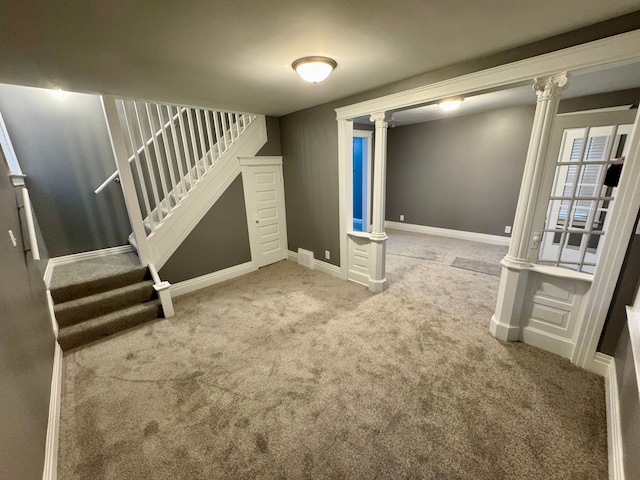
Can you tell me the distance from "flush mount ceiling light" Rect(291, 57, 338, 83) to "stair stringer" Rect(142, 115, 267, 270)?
6.34 feet

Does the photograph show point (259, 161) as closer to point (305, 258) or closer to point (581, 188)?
point (305, 258)

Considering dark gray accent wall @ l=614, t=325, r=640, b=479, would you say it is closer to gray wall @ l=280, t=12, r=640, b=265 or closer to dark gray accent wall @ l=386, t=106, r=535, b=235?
gray wall @ l=280, t=12, r=640, b=265

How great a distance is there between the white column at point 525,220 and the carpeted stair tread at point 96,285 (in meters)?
3.81

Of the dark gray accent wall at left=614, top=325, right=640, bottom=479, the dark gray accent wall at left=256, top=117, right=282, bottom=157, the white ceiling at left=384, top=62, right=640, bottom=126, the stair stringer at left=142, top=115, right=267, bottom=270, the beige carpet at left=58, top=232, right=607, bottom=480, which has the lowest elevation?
the beige carpet at left=58, top=232, right=607, bottom=480

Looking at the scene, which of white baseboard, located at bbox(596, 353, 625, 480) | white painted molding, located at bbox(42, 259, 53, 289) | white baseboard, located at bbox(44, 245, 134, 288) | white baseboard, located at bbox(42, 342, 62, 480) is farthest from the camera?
white baseboard, located at bbox(44, 245, 134, 288)

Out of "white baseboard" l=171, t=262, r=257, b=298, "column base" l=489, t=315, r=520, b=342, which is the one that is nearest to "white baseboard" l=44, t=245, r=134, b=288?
"white baseboard" l=171, t=262, r=257, b=298

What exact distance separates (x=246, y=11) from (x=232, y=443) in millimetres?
2437

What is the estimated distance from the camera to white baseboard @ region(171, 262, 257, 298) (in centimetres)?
340

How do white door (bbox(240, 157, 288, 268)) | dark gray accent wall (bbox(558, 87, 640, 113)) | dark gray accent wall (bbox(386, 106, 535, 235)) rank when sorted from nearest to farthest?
dark gray accent wall (bbox(558, 87, 640, 113)) → white door (bbox(240, 157, 288, 268)) → dark gray accent wall (bbox(386, 106, 535, 235))

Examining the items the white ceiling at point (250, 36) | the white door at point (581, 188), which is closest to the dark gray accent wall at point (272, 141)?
the white ceiling at point (250, 36)

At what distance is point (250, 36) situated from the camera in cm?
160

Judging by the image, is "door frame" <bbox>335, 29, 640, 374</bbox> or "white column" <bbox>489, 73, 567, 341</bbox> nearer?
"door frame" <bbox>335, 29, 640, 374</bbox>

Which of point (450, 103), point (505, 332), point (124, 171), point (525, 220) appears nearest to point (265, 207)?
point (124, 171)

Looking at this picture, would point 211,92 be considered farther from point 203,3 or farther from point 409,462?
point 409,462
